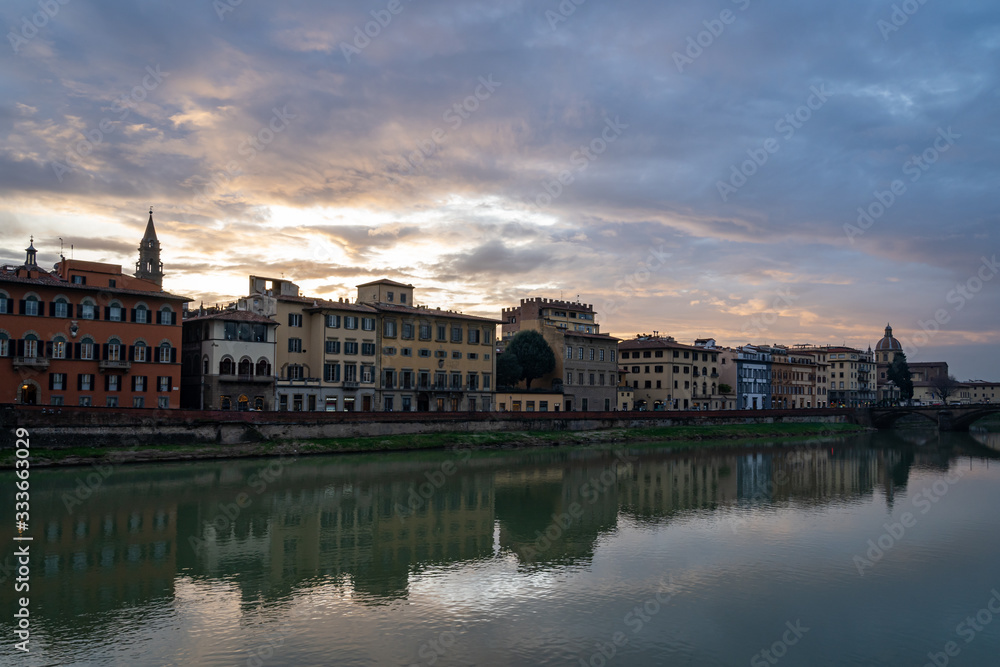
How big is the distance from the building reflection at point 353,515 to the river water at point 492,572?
15 centimetres

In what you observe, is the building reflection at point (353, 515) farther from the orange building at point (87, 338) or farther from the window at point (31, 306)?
the window at point (31, 306)

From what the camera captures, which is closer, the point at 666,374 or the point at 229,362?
the point at 229,362

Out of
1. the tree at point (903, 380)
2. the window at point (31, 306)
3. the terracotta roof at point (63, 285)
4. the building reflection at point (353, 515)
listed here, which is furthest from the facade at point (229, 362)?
the tree at point (903, 380)

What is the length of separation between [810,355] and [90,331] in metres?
130

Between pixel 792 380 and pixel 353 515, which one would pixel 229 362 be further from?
pixel 792 380

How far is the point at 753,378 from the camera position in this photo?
403ft

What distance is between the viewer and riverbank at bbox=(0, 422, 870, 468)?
46.6 metres

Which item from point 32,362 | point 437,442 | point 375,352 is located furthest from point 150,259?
point 437,442

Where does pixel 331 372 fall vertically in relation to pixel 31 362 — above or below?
below

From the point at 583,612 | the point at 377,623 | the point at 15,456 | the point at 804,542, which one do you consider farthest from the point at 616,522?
the point at 15,456

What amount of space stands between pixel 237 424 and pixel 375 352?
2019 centimetres

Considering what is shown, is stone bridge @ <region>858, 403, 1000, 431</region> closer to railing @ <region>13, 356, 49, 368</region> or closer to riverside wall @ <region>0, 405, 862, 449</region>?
riverside wall @ <region>0, 405, 862, 449</region>

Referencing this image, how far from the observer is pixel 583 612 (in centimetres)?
2000

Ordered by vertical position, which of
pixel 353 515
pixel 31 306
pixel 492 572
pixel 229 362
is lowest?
pixel 492 572
